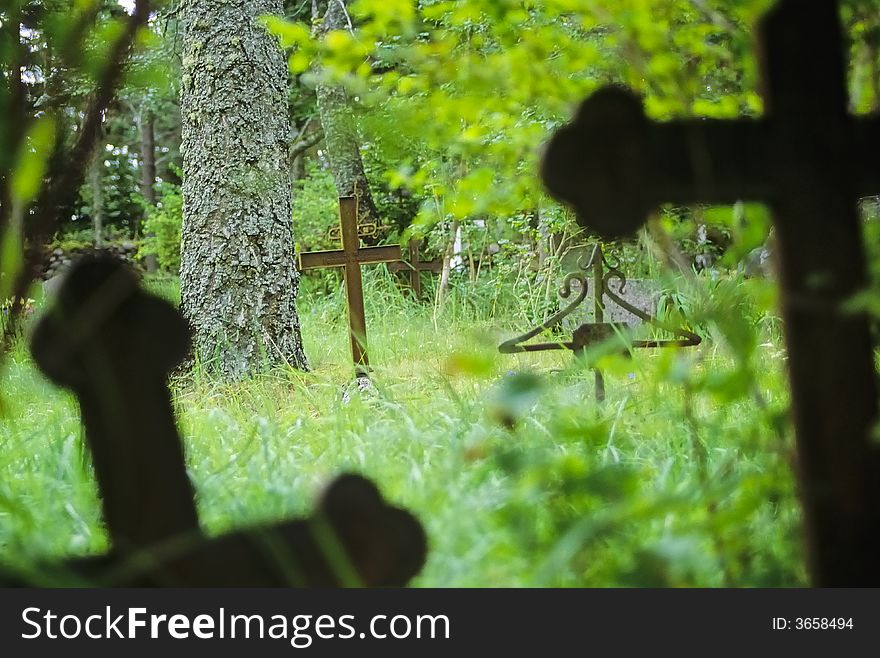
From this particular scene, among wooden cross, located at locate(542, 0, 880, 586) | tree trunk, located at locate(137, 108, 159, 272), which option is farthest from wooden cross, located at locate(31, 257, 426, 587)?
tree trunk, located at locate(137, 108, 159, 272)

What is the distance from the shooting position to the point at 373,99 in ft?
4.26

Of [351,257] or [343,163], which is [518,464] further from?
[343,163]

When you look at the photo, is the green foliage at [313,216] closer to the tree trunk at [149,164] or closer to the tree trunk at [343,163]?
the tree trunk at [343,163]

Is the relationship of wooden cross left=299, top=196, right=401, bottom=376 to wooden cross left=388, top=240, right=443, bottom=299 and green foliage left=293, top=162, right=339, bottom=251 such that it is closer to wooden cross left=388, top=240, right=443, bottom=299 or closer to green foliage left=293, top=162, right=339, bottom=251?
wooden cross left=388, top=240, right=443, bottom=299

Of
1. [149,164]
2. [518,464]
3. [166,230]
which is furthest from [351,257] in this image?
[149,164]

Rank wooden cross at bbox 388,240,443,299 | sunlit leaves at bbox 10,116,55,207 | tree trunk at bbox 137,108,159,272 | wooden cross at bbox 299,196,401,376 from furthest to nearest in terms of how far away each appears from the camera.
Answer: tree trunk at bbox 137,108,159,272, wooden cross at bbox 388,240,443,299, wooden cross at bbox 299,196,401,376, sunlit leaves at bbox 10,116,55,207

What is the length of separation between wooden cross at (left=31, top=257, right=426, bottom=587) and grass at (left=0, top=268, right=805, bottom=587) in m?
0.06

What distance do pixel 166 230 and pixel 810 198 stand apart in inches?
368

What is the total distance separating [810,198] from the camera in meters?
0.69

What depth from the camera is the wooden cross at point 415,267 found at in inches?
250

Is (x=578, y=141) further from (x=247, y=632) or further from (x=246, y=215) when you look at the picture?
(x=246, y=215)

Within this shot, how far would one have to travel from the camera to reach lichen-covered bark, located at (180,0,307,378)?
10.6 feet

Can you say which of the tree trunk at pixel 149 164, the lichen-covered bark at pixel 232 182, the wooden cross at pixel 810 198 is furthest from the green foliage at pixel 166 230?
the wooden cross at pixel 810 198

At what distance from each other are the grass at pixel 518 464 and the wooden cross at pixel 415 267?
3.04m
